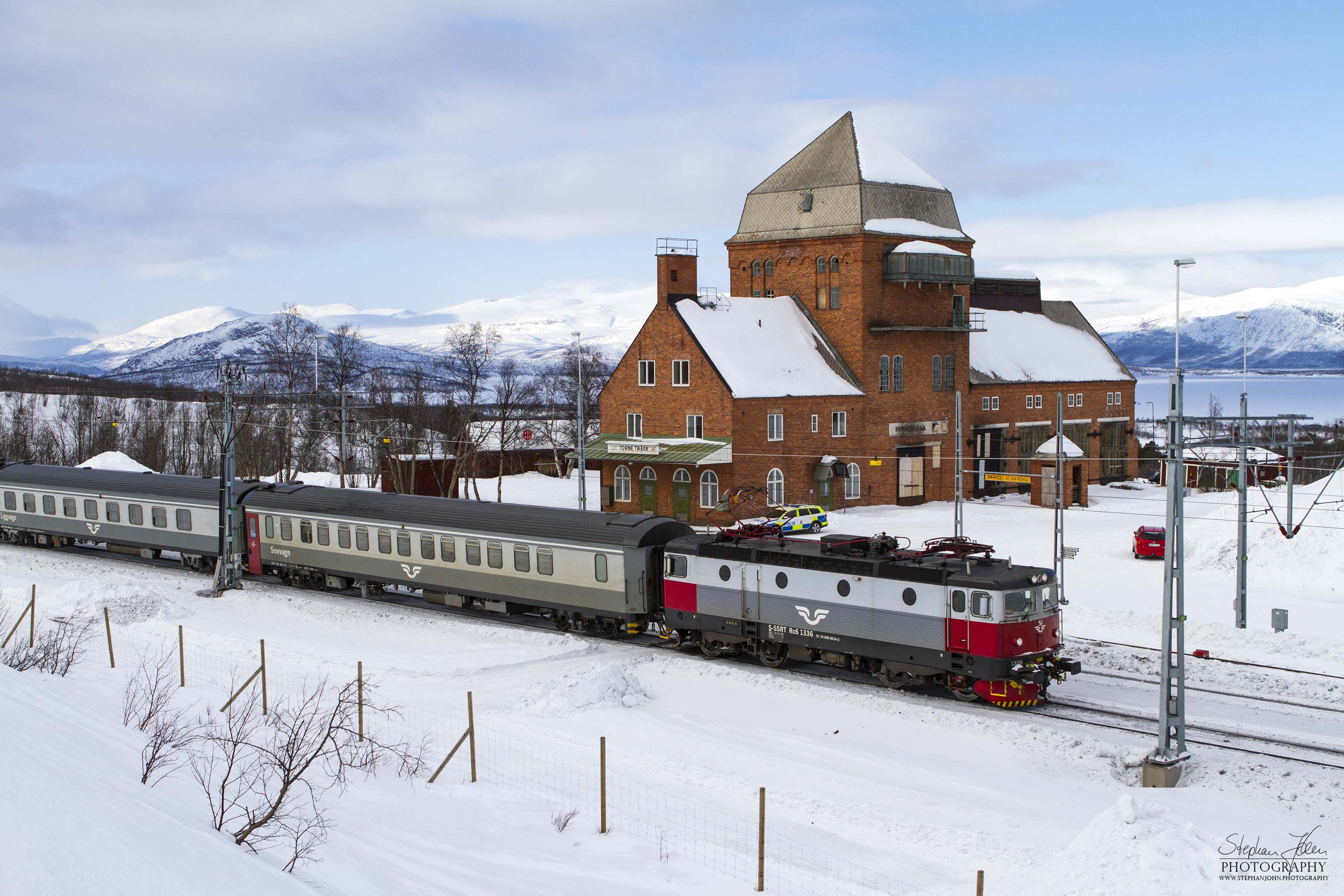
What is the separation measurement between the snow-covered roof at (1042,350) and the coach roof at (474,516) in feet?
132

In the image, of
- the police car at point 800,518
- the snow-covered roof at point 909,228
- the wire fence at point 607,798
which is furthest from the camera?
the snow-covered roof at point 909,228

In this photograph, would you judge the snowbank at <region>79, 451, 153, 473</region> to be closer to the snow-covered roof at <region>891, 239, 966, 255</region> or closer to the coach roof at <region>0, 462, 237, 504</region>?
the coach roof at <region>0, 462, 237, 504</region>

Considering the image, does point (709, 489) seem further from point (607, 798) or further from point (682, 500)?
point (607, 798)

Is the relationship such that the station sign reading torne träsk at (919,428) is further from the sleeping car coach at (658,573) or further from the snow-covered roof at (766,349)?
the sleeping car coach at (658,573)

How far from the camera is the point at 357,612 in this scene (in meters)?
33.0

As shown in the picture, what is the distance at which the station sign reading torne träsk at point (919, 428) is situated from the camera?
59156 mm

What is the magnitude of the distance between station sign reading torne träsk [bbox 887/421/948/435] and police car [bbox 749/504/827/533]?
11.0 m

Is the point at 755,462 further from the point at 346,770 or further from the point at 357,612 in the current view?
the point at 346,770

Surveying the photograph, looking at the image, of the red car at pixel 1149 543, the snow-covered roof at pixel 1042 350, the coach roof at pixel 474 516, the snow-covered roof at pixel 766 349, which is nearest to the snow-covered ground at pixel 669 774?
the coach roof at pixel 474 516

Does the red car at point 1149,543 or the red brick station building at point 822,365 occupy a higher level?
the red brick station building at point 822,365

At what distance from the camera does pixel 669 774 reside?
18859 mm

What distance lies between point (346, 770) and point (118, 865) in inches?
383

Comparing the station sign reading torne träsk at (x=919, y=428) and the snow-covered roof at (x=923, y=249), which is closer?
the snow-covered roof at (x=923, y=249)

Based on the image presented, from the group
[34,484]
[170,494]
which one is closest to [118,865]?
[170,494]
